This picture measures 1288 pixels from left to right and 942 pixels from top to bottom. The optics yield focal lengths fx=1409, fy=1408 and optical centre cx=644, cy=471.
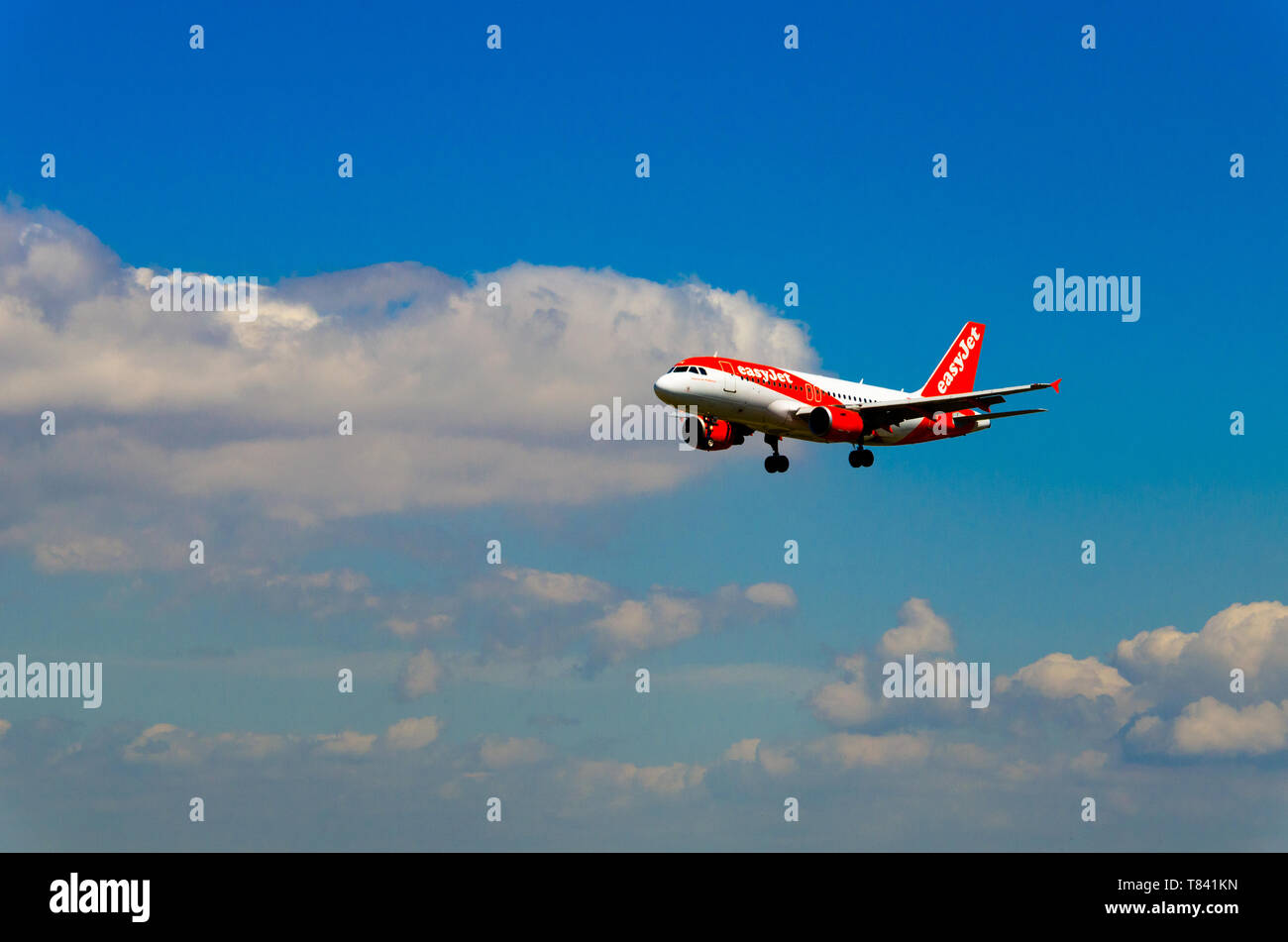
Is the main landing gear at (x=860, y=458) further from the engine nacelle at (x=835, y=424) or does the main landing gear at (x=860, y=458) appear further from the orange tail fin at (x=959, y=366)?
the orange tail fin at (x=959, y=366)

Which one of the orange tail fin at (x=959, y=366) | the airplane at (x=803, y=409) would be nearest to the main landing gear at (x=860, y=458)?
the airplane at (x=803, y=409)

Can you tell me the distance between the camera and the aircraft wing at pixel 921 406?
88.0 meters

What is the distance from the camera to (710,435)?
90.1 m

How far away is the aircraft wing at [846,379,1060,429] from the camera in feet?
289

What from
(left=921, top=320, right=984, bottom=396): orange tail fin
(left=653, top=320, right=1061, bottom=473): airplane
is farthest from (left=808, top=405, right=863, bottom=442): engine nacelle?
(left=921, top=320, right=984, bottom=396): orange tail fin

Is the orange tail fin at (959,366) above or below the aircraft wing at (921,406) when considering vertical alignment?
above

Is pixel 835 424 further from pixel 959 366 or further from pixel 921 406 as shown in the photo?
pixel 959 366

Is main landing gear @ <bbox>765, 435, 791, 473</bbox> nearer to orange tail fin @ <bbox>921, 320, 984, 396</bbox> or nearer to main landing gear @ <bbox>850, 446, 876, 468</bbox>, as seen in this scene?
main landing gear @ <bbox>850, 446, 876, 468</bbox>

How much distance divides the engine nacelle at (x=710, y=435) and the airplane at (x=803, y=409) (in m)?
0.06

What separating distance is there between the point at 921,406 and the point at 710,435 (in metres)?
13.7

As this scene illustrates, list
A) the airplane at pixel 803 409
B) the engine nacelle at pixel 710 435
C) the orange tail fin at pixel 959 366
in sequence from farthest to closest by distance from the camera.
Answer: the orange tail fin at pixel 959 366, the engine nacelle at pixel 710 435, the airplane at pixel 803 409

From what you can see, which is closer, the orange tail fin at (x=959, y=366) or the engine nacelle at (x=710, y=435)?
the engine nacelle at (x=710, y=435)

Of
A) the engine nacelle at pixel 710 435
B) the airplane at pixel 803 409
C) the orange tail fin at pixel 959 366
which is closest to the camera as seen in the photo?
the airplane at pixel 803 409
